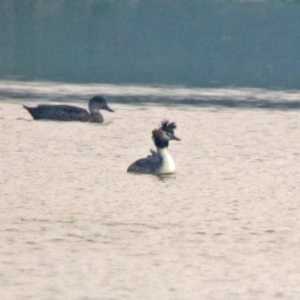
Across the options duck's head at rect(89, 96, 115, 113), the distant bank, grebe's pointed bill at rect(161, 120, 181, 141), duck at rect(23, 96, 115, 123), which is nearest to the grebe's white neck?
grebe's pointed bill at rect(161, 120, 181, 141)

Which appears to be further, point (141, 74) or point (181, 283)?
point (141, 74)

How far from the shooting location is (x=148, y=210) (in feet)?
33.2

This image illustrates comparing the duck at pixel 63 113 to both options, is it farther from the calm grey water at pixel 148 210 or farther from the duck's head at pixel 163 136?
the duck's head at pixel 163 136

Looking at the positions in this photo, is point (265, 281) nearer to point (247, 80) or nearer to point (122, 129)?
point (122, 129)

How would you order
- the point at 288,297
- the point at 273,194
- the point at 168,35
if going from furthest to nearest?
1. the point at 168,35
2. the point at 273,194
3. the point at 288,297

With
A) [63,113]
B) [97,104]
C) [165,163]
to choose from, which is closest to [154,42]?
[97,104]

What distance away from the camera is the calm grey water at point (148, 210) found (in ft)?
24.8

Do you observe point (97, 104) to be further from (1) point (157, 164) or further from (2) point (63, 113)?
(1) point (157, 164)

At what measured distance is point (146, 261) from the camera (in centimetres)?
811

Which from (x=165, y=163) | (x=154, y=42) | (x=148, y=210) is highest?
(x=154, y=42)

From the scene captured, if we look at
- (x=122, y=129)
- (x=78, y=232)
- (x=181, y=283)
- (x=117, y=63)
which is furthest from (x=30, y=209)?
(x=117, y=63)

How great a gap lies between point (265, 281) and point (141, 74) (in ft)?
62.8

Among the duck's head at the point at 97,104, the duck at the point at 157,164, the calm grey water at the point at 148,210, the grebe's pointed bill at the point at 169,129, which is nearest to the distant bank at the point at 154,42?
the duck's head at the point at 97,104

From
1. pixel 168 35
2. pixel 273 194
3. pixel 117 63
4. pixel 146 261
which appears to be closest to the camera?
pixel 146 261
